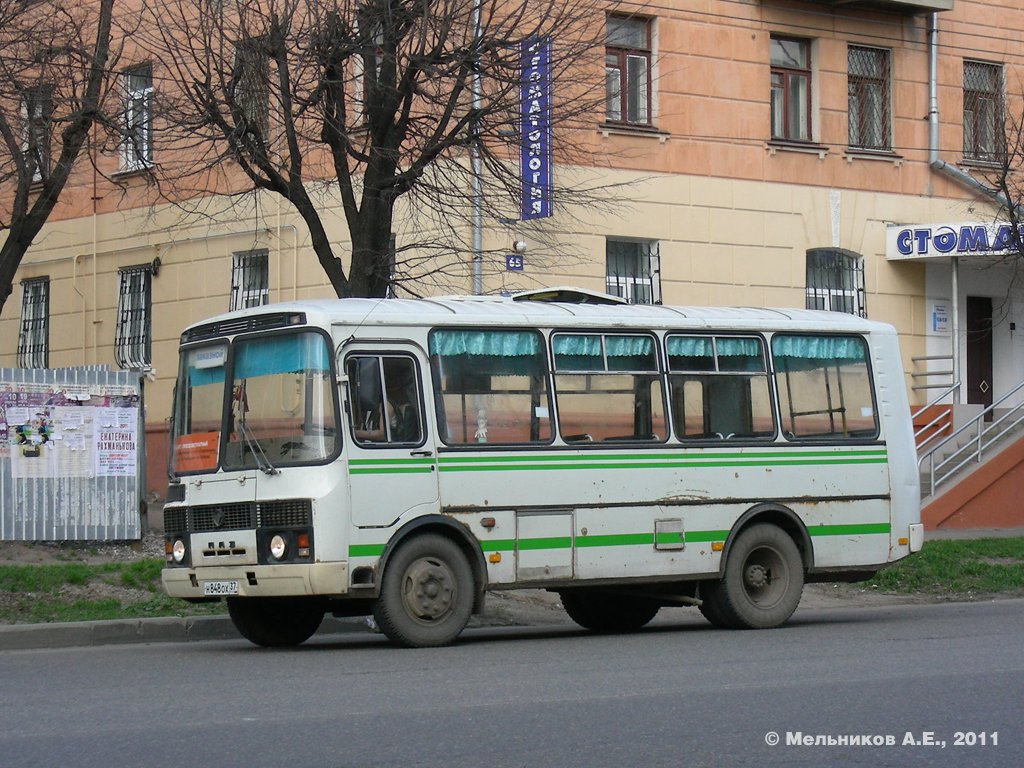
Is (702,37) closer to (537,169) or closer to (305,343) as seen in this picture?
(537,169)

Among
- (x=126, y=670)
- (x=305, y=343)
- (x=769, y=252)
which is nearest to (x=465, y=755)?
(x=126, y=670)

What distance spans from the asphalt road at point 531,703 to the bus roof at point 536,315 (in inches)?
102

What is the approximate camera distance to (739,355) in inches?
599

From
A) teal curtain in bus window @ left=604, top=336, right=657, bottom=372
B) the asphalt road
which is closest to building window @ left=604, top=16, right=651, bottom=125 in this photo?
teal curtain in bus window @ left=604, top=336, right=657, bottom=372

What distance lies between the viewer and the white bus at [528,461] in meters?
12.9

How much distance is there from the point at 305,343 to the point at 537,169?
27.9 feet

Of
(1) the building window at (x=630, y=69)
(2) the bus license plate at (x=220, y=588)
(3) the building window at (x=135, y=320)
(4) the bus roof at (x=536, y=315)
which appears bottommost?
(2) the bus license plate at (x=220, y=588)

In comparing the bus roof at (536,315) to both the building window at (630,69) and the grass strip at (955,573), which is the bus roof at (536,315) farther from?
the building window at (630,69)

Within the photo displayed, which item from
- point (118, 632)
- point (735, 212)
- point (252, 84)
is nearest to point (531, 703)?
point (118, 632)

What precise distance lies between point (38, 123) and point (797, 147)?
12227 millimetres

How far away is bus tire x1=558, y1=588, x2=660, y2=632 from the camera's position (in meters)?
15.6

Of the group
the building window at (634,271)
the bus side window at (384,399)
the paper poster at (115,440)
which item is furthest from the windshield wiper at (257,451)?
the building window at (634,271)

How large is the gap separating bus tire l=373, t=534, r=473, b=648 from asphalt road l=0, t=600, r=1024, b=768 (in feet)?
0.84

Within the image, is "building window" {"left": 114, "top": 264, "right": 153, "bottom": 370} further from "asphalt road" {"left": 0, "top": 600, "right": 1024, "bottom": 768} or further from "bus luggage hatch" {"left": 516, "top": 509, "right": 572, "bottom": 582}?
"bus luggage hatch" {"left": 516, "top": 509, "right": 572, "bottom": 582}
